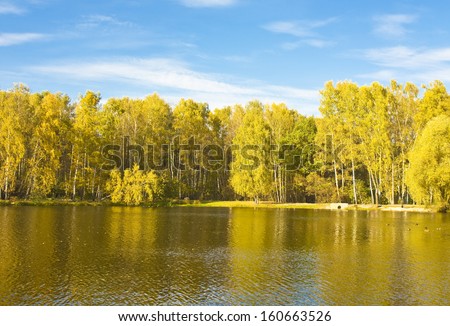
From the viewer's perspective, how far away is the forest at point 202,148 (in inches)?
2872

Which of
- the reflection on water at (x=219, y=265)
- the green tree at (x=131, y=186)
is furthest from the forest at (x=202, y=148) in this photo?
the reflection on water at (x=219, y=265)

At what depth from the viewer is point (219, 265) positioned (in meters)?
26.1

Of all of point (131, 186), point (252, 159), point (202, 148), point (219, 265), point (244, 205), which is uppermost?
point (202, 148)

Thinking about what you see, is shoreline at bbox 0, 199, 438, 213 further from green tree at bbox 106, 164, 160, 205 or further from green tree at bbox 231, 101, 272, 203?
green tree at bbox 231, 101, 272, 203

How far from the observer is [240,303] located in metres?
19.0

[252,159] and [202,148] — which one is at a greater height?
[202,148]

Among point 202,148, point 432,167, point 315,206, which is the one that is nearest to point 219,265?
point 432,167

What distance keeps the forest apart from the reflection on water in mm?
30870

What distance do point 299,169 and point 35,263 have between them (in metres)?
63.0

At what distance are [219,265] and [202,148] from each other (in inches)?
2418

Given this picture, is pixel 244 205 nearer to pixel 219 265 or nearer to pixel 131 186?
pixel 131 186

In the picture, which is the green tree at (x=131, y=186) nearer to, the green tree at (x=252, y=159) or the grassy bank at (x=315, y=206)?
the grassy bank at (x=315, y=206)
